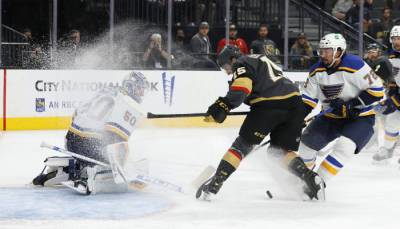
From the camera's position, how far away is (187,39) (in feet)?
44.1

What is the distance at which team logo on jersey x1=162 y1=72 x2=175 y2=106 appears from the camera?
12367 millimetres

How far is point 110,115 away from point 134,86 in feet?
0.85

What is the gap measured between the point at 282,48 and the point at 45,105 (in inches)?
163

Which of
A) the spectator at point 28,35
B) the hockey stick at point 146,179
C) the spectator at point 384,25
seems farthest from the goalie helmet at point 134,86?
the spectator at point 384,25

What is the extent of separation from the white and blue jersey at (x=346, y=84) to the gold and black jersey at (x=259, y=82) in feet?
1.19

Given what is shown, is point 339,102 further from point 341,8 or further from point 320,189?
point 341,8

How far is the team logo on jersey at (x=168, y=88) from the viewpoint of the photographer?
12367mm

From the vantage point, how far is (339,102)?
252 inches

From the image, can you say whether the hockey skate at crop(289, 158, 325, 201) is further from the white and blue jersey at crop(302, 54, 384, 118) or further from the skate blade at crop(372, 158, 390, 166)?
the skate blade at crop(372, 158, 390, 166)

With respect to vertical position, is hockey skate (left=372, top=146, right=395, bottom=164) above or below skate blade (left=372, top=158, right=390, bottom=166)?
above

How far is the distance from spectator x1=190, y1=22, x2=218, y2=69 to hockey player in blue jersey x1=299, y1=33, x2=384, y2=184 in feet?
20.9

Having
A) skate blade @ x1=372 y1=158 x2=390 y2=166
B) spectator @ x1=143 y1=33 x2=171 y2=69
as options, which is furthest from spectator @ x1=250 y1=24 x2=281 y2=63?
skate blade @ x1=372 y1=158 x2=390 y2=166

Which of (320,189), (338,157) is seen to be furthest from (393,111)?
(320,189)

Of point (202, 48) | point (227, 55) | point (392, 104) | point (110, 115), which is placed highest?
point (227, 55)
